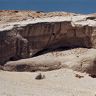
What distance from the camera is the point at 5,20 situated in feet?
108

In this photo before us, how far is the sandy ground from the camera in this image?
71.2 ft

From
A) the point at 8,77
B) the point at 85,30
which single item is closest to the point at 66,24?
the point at 85,30

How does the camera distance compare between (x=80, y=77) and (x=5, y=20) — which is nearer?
(x=80, y=77)

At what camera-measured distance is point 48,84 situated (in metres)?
25.2

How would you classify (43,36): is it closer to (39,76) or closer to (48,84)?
Answer: (39,76)

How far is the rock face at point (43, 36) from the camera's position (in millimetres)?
30391

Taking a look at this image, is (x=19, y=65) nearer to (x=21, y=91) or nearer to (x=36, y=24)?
(x=36, y=24)

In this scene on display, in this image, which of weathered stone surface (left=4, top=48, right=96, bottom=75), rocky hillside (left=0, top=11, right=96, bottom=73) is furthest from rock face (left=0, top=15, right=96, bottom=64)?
weathered stone surface (left=4, top=48, right=96, bottom=75)

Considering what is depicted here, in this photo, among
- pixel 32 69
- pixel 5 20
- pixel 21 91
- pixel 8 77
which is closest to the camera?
pixel 21 91

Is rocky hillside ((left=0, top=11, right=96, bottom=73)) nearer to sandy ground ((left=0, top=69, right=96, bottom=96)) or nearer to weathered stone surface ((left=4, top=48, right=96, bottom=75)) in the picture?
weathered stone surface ((left=4, top=48, right=96, bottom=75))

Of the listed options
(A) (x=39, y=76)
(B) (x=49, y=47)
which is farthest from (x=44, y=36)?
(A) (x=39, y=76)

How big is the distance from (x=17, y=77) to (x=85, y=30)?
19.4ft

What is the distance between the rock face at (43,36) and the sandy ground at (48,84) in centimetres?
243

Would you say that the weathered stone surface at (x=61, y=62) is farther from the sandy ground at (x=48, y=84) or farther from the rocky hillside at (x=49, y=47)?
the sandy ground at (x=48, y=84)
